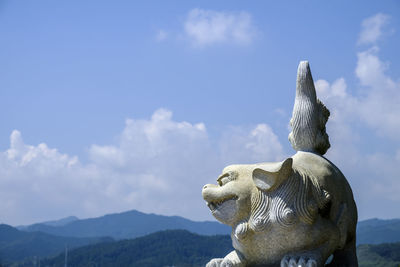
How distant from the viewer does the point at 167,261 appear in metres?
78.4

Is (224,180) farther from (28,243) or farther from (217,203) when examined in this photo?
(28,243)

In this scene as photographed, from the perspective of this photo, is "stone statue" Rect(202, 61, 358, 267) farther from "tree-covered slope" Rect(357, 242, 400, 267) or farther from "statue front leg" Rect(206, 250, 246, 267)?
"tree-covered slope" Rect(357, 242, 400, 267)

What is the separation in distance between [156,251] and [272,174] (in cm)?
7950

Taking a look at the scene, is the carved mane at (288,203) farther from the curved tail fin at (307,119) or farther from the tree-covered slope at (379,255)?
the tree-covered slope at (379,255)

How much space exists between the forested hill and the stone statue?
68794mm

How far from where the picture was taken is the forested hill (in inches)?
3088

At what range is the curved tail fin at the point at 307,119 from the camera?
286 inches

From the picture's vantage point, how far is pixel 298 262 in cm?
614

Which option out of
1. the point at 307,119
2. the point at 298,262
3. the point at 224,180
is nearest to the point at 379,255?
the point at 307,119

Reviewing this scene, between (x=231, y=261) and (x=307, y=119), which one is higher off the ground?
(x=307, y=119)

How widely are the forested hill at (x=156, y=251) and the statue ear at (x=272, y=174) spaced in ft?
228

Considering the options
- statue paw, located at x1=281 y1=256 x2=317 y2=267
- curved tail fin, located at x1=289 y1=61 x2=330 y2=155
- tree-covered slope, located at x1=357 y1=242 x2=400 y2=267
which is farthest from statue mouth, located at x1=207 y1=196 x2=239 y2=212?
tree-covered slope, located at x1=357 y1=242 x2=400 y2=267

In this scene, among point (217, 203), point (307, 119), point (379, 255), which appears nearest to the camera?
point (217, 203)

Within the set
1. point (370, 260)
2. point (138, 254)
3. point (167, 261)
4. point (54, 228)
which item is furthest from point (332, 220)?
point (54, 228)
